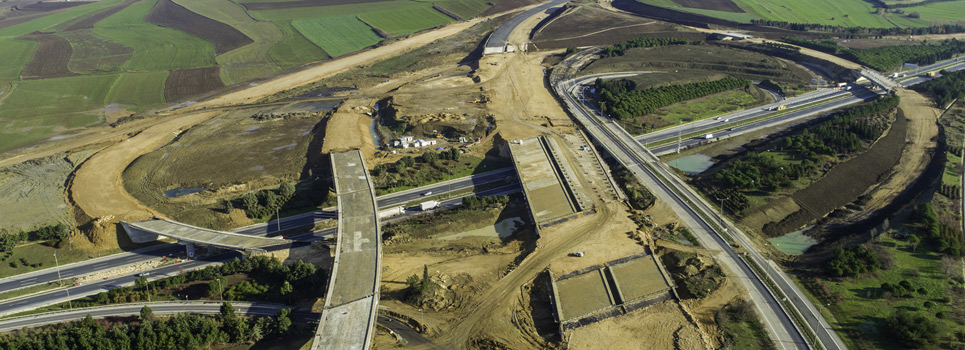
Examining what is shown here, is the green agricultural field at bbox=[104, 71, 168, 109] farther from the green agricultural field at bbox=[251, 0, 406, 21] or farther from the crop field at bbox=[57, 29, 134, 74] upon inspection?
the green agricultural field at bbox=[251, 0, 406, 21]

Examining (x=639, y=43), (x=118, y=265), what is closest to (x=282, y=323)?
(x=118, y=265)

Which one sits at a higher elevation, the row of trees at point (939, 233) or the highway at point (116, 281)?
the row of trees at point (939, 233)

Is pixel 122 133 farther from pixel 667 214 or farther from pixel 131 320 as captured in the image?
pixel 667 214

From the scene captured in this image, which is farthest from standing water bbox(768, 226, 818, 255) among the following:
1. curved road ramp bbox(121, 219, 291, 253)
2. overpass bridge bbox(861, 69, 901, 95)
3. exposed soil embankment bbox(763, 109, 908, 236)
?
overpass bridge bbox(861, 69, 901, 95)

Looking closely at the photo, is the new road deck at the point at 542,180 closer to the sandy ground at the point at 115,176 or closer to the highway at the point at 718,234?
the highway at the point at 718,234

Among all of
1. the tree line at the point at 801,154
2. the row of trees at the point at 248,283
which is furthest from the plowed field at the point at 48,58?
the tree line at the point at 801,154

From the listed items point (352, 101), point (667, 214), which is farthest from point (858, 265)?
point (352, 101)
